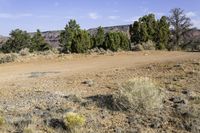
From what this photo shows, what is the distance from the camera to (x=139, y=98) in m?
10.8

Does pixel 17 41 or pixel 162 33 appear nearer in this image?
pixel 162 33

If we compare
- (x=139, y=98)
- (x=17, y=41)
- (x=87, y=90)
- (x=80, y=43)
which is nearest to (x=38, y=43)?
(x=17, y=41)

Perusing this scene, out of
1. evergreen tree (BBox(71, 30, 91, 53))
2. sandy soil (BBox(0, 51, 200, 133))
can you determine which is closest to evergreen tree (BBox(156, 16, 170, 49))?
evergreen tree (BBox(71, 30, 91, 53))

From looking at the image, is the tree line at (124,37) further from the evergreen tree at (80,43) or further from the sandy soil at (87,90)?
the sandy soil at (87,90)

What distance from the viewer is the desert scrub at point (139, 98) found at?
35.0 feet

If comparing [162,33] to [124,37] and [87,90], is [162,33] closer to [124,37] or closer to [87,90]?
[124,37]

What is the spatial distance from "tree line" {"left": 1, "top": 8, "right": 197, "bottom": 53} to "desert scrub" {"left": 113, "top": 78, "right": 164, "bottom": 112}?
18.3 m

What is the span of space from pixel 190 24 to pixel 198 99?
1621 inches

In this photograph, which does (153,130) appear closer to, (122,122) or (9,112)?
(122,122)

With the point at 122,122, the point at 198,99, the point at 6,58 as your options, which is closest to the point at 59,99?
the point at 122,122

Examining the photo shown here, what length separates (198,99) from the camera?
36.7 feet

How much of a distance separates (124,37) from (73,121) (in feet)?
89.9

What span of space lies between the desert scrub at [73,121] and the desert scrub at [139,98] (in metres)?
1.45

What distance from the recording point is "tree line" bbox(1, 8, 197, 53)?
3509 centimetres
